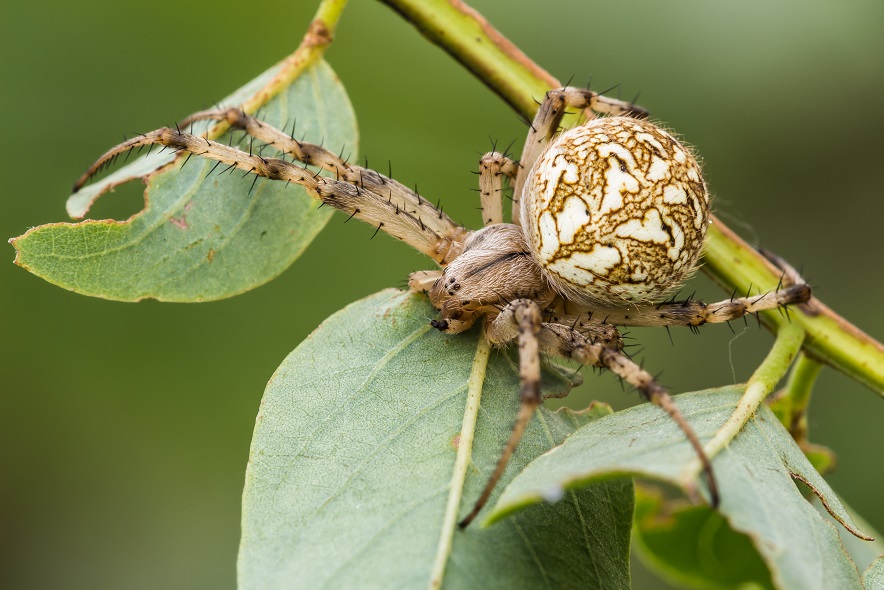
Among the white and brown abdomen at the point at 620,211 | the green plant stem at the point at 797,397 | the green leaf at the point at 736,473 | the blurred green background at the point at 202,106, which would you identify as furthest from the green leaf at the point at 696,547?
the blurred green background at the point at 202,106

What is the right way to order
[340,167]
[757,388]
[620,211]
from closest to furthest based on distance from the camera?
[757,388]
[620,211]
[340,167]

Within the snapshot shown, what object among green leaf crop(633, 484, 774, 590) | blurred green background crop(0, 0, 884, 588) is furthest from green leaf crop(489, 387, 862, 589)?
blurred green background crop(0, 0, 884, 588)

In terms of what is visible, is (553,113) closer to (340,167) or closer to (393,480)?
(340,167)

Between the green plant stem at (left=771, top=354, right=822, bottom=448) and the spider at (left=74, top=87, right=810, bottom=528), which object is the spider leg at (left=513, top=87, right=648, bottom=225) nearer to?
the spider at (left=74, top=87, right=810, bottom=528)

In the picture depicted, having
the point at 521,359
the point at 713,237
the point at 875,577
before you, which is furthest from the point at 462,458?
the point at 713,237

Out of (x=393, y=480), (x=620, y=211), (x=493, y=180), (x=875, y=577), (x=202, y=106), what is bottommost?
(x=202, y=106)

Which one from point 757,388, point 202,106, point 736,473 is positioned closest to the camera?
point 736,473

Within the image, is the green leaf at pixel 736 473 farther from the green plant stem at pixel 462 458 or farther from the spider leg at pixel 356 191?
the spider leg at pixel 356 191
